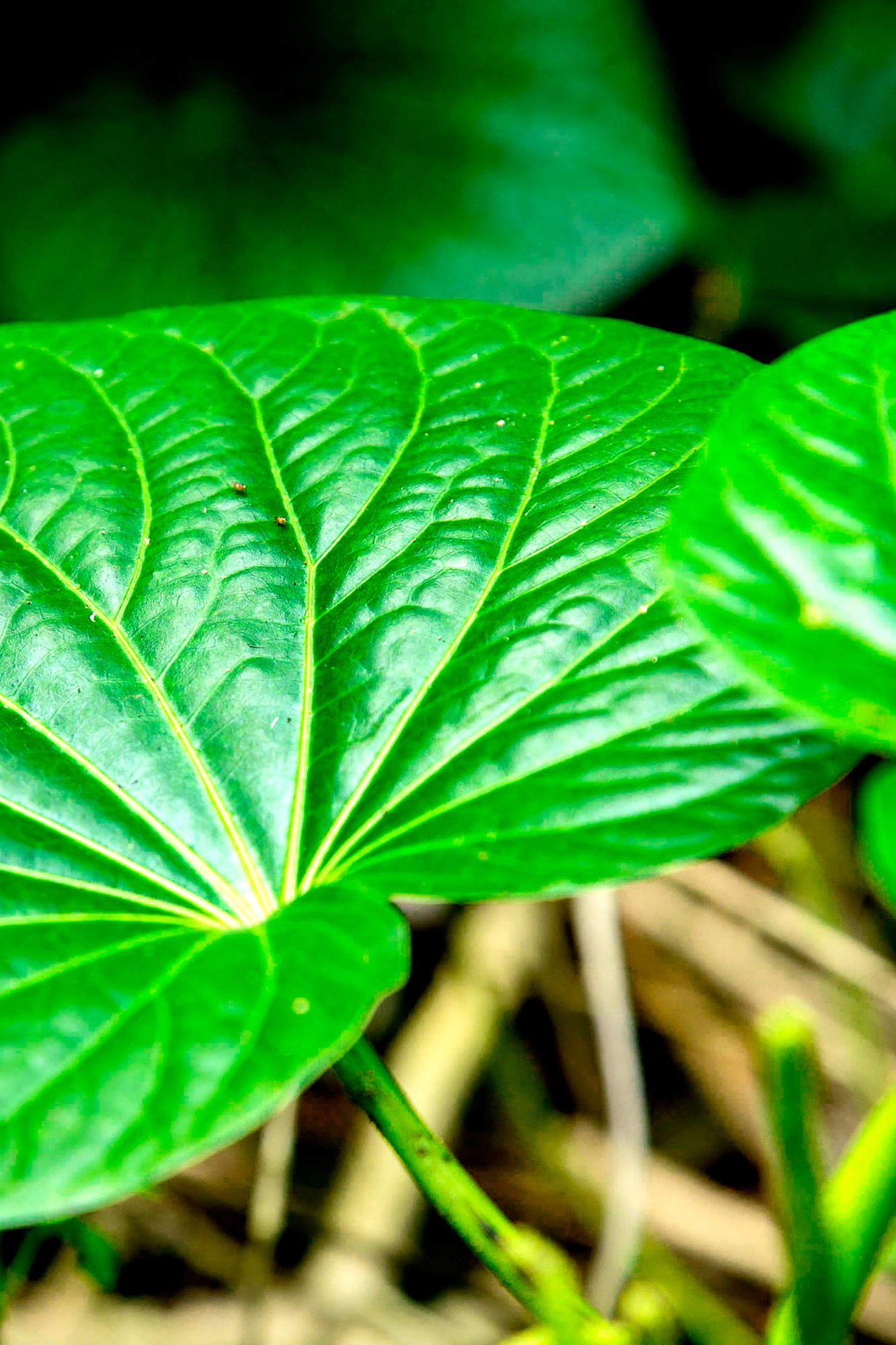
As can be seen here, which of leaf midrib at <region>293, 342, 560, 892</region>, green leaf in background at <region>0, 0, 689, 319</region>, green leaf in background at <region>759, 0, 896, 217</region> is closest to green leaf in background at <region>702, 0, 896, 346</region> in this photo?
green leaf in background at <region>759, 0, 896, 217</region>

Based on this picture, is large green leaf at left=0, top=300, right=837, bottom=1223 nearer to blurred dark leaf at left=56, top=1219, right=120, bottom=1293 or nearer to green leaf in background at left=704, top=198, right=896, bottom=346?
blurred dark leaf at left=56, top=1219, right=120, bottom=1293

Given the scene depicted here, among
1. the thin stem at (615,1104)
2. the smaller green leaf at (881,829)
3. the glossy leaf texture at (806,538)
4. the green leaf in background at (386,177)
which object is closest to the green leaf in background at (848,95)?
the green leaf in background at (386,177)

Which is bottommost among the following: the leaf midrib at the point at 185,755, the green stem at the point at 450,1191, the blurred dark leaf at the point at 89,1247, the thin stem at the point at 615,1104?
the thin stem at the point at 615,1104

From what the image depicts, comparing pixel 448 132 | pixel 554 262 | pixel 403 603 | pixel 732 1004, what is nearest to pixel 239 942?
pixel 403 603

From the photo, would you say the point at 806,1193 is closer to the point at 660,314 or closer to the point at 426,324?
the point at 426,324

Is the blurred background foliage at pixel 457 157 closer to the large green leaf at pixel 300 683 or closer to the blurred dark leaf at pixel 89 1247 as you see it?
the large green leaf at pixel 300 683

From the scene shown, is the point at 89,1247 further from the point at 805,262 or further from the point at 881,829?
the point at 805,262

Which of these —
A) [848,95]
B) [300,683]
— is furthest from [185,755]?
[848,95]
